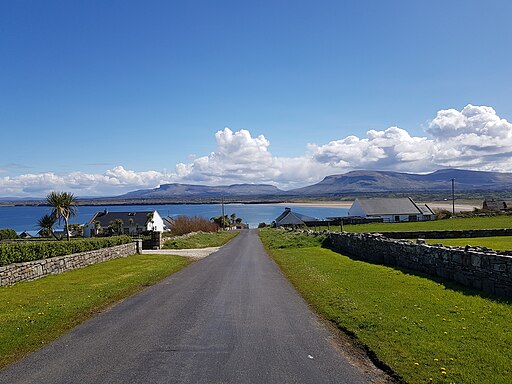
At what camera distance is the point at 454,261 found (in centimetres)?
1502

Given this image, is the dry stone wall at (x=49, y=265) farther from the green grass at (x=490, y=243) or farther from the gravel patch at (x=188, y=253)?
the green grass at (x=490, y=243)

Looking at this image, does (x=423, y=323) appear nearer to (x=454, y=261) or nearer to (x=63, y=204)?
(x=454, y=261)

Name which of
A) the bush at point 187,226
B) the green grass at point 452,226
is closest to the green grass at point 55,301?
the green grass at point 452,226

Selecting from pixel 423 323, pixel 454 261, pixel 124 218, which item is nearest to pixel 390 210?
pixel 124 218

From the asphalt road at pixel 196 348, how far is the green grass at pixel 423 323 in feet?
2.51

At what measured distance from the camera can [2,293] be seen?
51.9 feet

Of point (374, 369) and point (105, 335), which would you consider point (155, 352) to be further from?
point (374, 369)

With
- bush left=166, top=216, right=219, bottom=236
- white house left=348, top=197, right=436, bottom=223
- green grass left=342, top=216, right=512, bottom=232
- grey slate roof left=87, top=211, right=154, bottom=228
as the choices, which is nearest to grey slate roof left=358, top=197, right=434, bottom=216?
white house left=348, top=197, right=436, bottom=223

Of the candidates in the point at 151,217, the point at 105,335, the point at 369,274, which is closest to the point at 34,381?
the point at 105,335

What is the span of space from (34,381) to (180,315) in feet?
16.0

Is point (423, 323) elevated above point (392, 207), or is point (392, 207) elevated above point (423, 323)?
point (392, 207)

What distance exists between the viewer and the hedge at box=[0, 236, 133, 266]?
19.6 m

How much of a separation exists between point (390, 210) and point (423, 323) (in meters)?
95.1

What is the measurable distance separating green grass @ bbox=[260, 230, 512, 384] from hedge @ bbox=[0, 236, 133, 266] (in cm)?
1196
